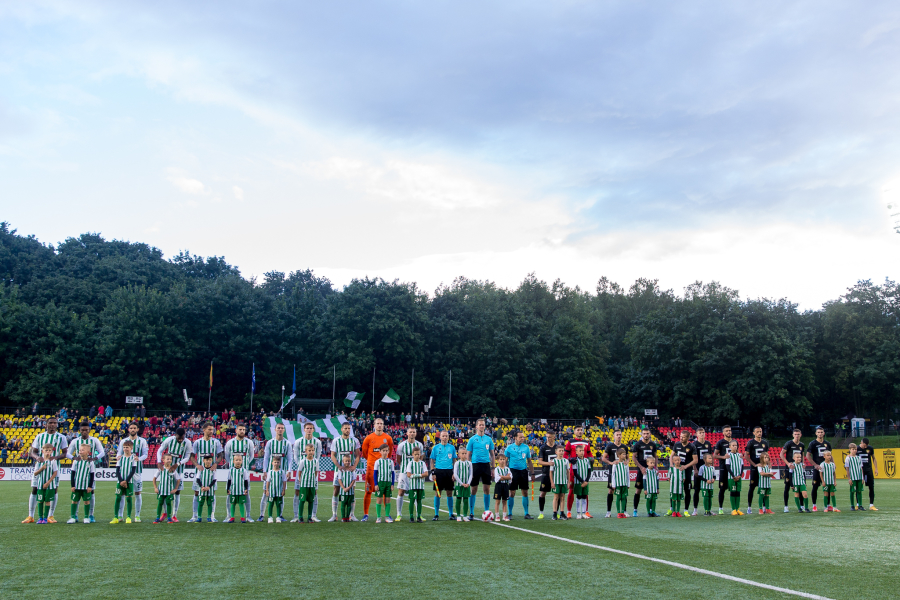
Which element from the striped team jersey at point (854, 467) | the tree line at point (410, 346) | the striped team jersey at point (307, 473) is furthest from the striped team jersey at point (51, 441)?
the tree line at point (410, 346)

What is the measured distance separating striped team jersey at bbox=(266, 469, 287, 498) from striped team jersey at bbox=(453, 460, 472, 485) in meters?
3.50

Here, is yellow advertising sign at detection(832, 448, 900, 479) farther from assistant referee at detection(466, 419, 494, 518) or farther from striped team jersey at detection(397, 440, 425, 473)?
striped team jersey at detection(397, 440, 425, 473)

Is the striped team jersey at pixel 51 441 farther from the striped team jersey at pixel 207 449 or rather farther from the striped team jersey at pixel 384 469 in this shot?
the striped team jersey at pixel 384 469

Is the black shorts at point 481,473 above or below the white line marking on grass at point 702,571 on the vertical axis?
above

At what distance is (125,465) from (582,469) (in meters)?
9.53

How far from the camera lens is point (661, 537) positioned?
37.1 ft

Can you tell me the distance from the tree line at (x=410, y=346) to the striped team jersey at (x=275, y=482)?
1451 inches

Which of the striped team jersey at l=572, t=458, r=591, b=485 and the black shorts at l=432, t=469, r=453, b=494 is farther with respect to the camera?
the striped team jersey at l=572, t=458, r=591, b=485

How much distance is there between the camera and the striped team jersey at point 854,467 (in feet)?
54.6

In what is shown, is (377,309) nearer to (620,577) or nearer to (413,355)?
(413,355)

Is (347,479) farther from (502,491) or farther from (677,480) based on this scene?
(677,480)

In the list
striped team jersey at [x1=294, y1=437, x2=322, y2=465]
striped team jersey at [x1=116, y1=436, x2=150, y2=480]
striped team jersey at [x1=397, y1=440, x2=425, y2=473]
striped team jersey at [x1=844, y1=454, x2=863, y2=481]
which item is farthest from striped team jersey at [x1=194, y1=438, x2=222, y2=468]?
striped team jersey at [x1=844, y1=454, x2=863, y2=481]

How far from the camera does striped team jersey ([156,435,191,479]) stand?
13.8m

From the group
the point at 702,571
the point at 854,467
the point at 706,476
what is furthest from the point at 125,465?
the point at 854,467
